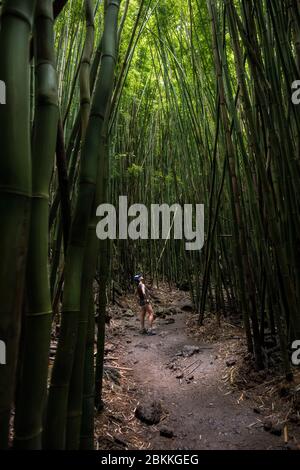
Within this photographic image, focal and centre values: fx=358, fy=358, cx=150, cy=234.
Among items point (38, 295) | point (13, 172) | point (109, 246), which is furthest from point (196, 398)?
point (13, 172)

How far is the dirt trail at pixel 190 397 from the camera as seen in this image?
1.66 meters

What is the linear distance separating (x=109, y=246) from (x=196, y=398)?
3.99 ft

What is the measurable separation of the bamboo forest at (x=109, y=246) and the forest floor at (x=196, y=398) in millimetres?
11

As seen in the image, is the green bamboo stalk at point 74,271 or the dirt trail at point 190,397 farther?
the dirt trail at point 190,397

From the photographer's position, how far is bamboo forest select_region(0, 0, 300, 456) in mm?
578

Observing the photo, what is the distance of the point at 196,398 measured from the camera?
7.27ft

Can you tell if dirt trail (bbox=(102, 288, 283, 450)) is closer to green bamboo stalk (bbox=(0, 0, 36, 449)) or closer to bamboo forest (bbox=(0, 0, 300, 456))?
bamboo forest (bbox=(0, 0, 300, 456))

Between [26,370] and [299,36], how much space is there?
1.79m

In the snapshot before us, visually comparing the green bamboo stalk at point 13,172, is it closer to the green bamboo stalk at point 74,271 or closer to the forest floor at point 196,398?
the green bamboo stalk at point 74,271

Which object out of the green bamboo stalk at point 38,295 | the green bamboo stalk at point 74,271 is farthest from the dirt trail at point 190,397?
the green bamboo stalk at point 38,295

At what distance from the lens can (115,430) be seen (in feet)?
5.52

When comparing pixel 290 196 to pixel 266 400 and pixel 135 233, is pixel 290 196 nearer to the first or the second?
pixel 266 400

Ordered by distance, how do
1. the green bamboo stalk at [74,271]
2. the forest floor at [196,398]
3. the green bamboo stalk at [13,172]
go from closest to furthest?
the green bamboo stalk at [13,172] < the green bamboo stalk at [74,271] < the forest floor at [196,398]
